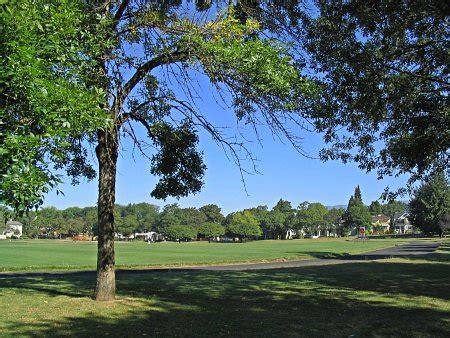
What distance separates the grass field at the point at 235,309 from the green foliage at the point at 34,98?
12.4 ft

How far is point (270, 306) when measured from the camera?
10.6m

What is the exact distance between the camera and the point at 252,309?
33.5 ft

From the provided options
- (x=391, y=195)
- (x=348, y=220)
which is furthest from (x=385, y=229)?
(x=391, y=195)

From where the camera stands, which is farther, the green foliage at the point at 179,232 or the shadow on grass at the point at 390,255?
the green foliage at the point at 179,232

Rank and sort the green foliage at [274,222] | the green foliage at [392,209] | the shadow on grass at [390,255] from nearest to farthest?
the shadow on grass at [390,255] → the green foliage at [274,222] → the green foliage at [392,209]

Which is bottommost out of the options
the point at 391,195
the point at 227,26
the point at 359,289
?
the point at 359,289

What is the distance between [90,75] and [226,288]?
786 centimetres

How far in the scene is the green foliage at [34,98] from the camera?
4328 mm

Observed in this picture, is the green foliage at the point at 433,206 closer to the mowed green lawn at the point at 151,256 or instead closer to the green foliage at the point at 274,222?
the mowed green lawn at the point at 151,256

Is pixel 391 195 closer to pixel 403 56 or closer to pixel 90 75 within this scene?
pixel 403 56

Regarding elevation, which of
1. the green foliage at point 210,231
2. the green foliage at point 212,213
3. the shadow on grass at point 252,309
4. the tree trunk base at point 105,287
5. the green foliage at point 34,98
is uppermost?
the green foliage at point 212,213

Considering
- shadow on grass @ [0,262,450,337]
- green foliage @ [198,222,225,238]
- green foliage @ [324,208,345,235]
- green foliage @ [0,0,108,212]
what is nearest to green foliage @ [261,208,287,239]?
green foliage @ [198,222,225,238]

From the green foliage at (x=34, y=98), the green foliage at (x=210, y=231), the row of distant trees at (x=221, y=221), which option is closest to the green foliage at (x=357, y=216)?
the row of distant trees at (x=221, y=221)

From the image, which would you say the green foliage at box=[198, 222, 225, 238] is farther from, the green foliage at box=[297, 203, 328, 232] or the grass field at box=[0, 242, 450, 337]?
the grass field at box=[0, 242, 450, 337]
